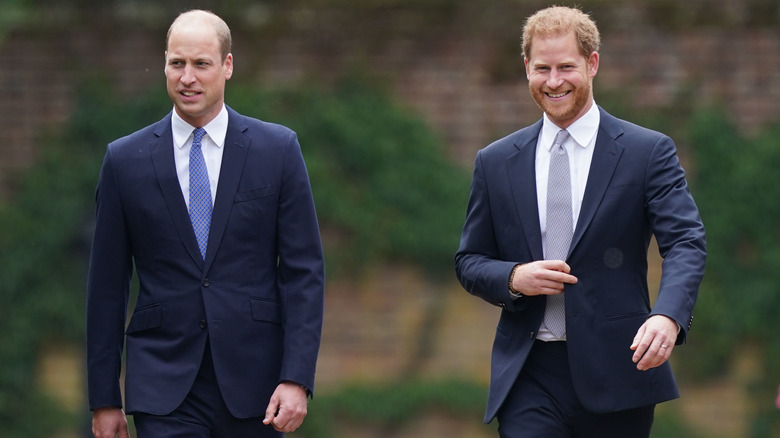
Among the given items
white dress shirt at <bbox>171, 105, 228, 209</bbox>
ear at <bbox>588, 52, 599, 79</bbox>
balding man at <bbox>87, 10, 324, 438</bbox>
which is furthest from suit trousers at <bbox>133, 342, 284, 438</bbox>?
ear at <bbox>588, 52, 599, 79</bbox>

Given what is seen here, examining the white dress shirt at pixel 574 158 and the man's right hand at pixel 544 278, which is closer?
the man's right hand at pixel 544 278

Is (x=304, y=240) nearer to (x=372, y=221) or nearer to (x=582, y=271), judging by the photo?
(x=582, y=271)

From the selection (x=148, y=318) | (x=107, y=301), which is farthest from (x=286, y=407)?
(x=107, y=301)

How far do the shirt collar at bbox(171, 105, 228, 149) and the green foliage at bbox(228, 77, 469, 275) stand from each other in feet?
13.8

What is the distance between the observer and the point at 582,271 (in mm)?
4438

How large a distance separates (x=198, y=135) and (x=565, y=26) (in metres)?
1.38

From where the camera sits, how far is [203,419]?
176 inches

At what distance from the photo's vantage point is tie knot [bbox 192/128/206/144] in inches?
184

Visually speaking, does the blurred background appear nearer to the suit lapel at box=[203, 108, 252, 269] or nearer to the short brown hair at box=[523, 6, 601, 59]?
the suit lapel at box=[203, 108, 252, 269]

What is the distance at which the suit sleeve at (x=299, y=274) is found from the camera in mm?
4504

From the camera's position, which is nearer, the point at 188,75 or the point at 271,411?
the point at 271,411

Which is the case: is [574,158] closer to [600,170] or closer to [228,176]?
[600,170]

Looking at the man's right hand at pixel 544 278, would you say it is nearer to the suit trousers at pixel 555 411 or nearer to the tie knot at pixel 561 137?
the suit trousers at pixel 555 411

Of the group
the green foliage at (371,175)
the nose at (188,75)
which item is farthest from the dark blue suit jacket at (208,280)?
the green foliage at (371,175)
